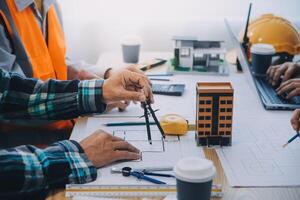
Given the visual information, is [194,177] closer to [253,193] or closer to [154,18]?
[253,193]

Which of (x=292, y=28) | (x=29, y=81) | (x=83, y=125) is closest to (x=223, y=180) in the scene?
(x=83, y=125)

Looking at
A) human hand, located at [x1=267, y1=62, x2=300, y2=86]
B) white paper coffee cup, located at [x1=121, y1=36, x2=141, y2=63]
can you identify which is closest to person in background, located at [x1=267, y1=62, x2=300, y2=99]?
human hand, located at [x1=267, y1=62, x2=300, y2=86]

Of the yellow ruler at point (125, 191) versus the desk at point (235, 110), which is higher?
the yellow ruler at point (125, 191)

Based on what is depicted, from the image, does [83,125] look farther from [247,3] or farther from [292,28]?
[247,3]

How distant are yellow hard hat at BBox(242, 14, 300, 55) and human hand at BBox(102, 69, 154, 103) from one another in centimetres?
67

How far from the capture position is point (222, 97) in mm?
1084

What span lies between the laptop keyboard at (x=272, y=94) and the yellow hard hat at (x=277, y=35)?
17 centimetres

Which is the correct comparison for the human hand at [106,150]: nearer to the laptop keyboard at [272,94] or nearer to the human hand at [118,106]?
the human hand at [118,106]

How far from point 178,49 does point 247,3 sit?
688 millimetres

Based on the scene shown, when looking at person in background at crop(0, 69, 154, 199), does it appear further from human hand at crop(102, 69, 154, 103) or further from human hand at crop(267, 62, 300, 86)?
human hand at crop(267, 62, 300, 86)

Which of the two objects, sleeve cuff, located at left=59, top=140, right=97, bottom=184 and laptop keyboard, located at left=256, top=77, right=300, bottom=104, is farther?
laptop keyboard, located at left=256, top=77, right=300, bottom=104

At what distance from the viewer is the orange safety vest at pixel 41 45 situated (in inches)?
57.0

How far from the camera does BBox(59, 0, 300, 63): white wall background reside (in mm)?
2254

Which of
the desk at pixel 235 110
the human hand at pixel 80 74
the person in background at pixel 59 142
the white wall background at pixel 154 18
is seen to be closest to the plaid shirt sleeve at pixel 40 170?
the person in background at pixel 59 142
